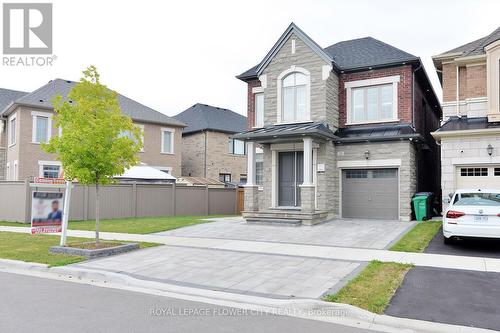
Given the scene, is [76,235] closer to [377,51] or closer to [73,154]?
[73,154]

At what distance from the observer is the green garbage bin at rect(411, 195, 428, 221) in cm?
1724

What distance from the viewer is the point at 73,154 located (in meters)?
11.0

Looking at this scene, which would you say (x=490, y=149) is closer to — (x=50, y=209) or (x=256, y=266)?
(x=256, y=266)

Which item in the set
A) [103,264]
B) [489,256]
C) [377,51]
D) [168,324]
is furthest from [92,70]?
[377,51]

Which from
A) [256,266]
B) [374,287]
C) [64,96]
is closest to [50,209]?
[256,266]

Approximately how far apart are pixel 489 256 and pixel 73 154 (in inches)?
411

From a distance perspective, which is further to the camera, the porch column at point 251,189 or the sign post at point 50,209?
the porch column at point 251,189

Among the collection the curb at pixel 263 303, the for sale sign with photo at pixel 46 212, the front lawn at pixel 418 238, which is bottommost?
the curb at pixel 263 303

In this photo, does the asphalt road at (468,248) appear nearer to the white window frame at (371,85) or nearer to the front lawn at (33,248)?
the white window frame at (371,85)

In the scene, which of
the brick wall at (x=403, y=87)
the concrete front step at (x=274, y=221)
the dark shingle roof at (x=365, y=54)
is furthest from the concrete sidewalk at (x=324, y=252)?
the dark shingle roof at (x=365, y=54)

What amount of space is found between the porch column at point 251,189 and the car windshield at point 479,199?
28.9ft

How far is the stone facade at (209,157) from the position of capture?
33438 millimetres

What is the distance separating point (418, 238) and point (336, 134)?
751 cm

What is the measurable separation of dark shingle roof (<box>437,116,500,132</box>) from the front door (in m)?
5.82
